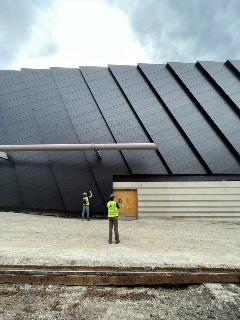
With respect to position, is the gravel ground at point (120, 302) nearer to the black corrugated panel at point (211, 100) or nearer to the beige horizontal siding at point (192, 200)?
the beige horizontal siding at point (192, 200)

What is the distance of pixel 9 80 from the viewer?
774 inches

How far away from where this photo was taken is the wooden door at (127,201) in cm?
1561

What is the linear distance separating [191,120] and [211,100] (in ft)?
10.8

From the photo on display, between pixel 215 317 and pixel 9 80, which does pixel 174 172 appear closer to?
pixel 215 317

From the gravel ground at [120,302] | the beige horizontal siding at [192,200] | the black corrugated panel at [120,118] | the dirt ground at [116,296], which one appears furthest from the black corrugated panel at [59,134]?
the gravel ground at [120,302]

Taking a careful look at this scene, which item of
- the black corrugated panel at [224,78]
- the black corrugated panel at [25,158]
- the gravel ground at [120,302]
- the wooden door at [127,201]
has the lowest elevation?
the gravel ground at [120,302]

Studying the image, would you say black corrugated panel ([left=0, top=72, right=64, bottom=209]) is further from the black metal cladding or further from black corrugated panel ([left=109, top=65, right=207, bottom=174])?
black corrugated panel ([left=109, top=65, right=207, bottom=174])

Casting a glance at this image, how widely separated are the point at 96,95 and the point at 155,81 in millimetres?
6042

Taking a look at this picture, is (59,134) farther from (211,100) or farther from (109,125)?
(211,100)

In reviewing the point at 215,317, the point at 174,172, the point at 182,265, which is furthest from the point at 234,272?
the point at 174,172

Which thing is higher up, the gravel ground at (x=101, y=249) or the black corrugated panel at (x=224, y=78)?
the black corrugated panel at (x=224, y=78)

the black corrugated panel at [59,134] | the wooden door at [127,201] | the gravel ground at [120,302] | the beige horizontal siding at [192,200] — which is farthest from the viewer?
the wooden door at [127,201]

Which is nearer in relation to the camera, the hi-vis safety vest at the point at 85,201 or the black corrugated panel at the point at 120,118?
the hi-vis safety vest at the point at 85,201

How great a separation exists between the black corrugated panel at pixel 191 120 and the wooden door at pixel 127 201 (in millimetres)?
6282
